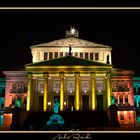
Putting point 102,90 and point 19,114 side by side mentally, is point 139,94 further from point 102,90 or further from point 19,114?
point 19,114

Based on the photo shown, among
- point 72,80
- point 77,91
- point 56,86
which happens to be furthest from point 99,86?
point 56,86

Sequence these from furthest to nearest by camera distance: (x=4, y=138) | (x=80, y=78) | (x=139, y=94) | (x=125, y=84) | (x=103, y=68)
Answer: (x=139, y=94) → (x=125, y=84) → (x=80, y=78) → (x=103, y=68) → (x=4, y=138)

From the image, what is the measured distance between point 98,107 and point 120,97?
5.60 meters

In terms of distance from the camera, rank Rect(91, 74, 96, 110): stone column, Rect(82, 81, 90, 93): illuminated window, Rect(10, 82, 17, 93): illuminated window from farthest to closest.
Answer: Rect(10, 82, 17, 93): illuminated window → Rect(82, 81, 90, 93): illuminated window → Rect(91, 74, 96, 110): stone column

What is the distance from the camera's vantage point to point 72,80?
5019 cm

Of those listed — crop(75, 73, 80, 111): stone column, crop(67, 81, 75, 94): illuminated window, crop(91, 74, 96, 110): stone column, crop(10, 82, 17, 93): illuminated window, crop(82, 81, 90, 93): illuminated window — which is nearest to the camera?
crop(75, 73, 80, 111): stone column

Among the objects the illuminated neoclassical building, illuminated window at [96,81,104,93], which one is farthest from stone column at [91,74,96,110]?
illuminated window at [96,81,104,93]

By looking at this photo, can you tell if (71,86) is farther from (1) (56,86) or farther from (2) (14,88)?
(2) (14,88)

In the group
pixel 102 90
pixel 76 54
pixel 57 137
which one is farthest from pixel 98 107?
pixel 57 137

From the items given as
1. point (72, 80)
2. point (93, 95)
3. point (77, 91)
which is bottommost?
point (93, 95)

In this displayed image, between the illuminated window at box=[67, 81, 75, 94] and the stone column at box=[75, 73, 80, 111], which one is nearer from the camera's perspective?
the stone column at box=[75, 73, 80, 111]

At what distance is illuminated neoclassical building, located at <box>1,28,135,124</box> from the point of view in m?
45.7

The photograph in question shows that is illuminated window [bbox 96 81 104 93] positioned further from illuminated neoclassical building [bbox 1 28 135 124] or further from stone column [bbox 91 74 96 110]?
stone column [bbox 91 74 96 110]

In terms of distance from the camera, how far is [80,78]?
4906cm
